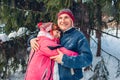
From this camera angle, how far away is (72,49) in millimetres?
3354

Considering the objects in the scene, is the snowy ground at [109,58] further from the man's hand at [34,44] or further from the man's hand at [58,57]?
the man's hand at [58,57]

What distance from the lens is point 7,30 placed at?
7.65 meters

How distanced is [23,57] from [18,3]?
3.83 feet

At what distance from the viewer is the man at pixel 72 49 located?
3.24 metres

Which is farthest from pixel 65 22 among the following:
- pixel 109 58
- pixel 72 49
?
pixel 109 58

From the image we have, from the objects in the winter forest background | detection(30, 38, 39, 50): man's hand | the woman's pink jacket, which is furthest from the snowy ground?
the woman's pink jacket

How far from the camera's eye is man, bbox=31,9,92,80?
3238mm

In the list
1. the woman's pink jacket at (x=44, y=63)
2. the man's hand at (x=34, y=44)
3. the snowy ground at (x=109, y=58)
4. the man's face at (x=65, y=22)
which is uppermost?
the man's face at (x=65, y=22)

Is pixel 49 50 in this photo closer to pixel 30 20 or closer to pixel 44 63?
pixel 44 63

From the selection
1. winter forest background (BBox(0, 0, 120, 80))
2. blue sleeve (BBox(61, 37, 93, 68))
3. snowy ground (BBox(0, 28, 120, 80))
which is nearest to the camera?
blue sleeve (BBox(61, 37, 93, 68))

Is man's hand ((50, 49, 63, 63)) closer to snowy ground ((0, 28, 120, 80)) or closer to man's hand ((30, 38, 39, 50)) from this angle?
man's hand ((30, 38, 39, 50))

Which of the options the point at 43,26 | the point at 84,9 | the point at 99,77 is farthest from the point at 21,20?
the point at 43,26

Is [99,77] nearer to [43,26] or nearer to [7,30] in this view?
[7,30]

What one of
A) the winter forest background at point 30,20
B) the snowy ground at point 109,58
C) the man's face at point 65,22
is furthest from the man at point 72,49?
the snowy ground at point 109,58
